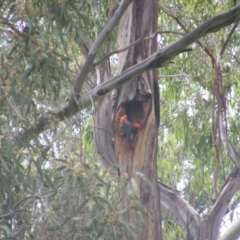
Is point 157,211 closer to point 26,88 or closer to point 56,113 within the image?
point 56,113

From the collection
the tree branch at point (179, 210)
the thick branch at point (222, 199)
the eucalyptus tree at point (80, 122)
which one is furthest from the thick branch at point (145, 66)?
the thick branch at point (222, 199)

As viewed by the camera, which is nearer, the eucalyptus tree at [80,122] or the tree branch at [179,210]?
the eucalyptus tree at [80,122]

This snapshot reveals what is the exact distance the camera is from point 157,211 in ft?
18.0

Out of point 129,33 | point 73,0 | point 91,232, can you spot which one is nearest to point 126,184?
point 91,232

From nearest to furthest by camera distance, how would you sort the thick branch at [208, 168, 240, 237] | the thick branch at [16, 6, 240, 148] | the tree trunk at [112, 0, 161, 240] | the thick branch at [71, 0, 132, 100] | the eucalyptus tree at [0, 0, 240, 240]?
1. the eucalyptus tree at [0, 0, 240, 240]
2. the thick branch at [16, 6, 240, 148]
3. the thick branch at [71, 0, 132, 100]
4. the tree trunk at [112, 0, 161, 240]
5. the thick branch at [208, 168, 240, 237]

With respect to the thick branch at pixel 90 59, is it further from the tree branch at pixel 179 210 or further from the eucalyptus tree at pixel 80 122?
the tree branch at pixel 179 210

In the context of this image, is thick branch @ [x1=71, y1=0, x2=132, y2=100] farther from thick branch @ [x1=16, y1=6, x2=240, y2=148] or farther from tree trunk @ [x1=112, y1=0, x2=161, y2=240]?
tree trunk @ [x1=112, y1=0, x2=161, y2=240]

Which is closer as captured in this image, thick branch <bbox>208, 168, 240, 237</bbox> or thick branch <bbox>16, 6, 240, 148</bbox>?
thick branch <bbox>16, 6, 240, 148</bbox>

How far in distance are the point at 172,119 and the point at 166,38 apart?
1026 millimetres

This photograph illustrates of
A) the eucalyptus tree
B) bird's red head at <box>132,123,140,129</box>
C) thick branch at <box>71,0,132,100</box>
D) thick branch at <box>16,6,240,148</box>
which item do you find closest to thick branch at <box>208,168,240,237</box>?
the eucalyptus tree

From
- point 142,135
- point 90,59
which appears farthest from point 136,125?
point 90,59

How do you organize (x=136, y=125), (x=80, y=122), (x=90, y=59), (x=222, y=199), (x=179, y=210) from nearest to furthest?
(x=80, y=122) < (x=90, y=59) < (x=136, y=125) < (x=222, y=199) < (x=179, y=210)

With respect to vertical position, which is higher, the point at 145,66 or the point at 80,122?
the point at 145,66

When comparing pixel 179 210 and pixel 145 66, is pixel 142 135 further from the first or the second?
pixel 179 210
